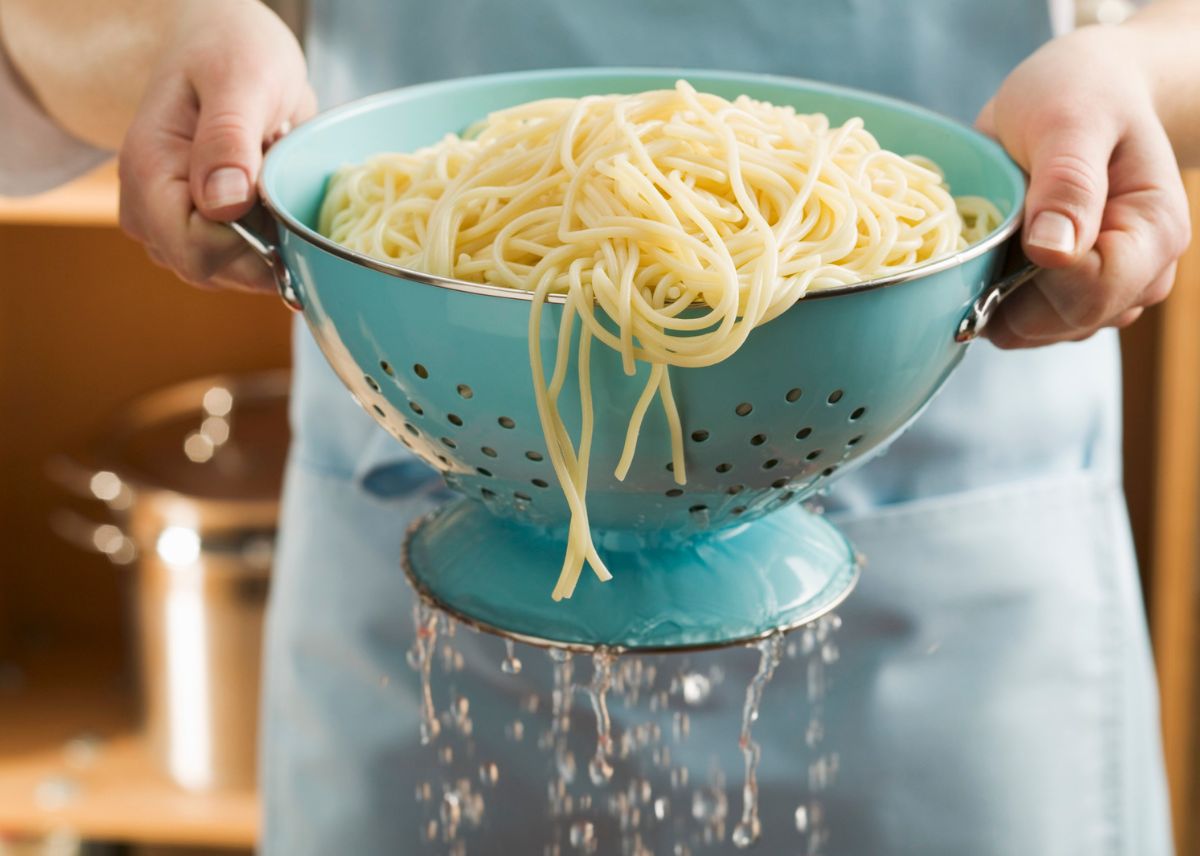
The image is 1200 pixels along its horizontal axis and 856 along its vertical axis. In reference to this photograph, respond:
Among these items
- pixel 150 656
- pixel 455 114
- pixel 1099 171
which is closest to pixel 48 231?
pixel 150 656

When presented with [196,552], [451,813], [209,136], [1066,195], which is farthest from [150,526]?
[1066,195]

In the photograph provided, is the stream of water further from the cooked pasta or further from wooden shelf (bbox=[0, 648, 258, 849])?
wooden shelf (bbox=[0, 648, 258, 849])

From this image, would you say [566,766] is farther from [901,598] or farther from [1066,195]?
[1066,195]

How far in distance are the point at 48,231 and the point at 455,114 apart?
1.22m

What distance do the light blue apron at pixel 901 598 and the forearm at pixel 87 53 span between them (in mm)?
130

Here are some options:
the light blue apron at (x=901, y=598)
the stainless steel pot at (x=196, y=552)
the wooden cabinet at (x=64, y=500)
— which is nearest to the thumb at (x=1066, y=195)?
the light blue apron at (x=901, y=598)

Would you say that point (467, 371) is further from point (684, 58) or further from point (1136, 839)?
point (1136, 839)

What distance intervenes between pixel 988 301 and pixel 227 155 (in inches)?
13.2

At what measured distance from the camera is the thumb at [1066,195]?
55cm

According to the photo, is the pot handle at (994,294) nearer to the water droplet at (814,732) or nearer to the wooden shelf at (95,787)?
the water droplet at (814,732)

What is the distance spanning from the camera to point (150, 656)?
160 cm

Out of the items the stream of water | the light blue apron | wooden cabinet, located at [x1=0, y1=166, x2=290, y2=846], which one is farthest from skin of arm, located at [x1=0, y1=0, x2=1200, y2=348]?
wooden cabinet, located at [x1=0, y1=166, x2=290, y2=846]

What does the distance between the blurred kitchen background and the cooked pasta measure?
35.9 inches

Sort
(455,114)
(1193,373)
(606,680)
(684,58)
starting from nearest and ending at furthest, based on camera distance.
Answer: (606,680) < (455,114) < (684,58) < (1193,373)
